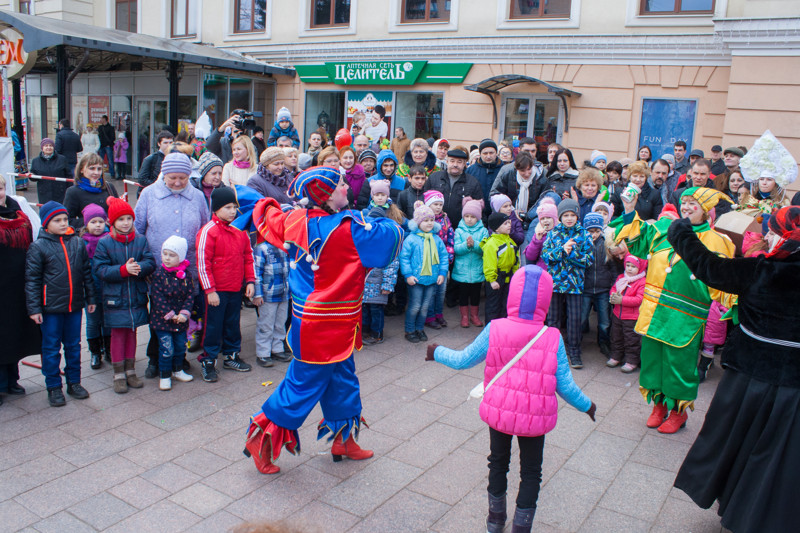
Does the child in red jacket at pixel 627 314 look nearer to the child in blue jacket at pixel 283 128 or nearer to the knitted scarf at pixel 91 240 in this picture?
the knitted scarf at pixel 91 240

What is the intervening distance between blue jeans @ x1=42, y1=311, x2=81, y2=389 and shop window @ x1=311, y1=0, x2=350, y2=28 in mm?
13514

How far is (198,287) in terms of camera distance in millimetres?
5922

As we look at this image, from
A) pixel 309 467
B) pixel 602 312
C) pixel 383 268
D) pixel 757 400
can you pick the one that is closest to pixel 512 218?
pixel 602 312

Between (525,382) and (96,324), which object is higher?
(525,382)

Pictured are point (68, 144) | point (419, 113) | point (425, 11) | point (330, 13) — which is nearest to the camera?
point (68, 144)

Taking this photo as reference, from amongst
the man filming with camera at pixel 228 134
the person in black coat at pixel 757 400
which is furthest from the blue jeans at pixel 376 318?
the person in black coat at pixel 757 400

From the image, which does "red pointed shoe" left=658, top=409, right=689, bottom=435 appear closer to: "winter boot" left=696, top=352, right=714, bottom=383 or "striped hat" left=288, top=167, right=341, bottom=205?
"winter boot" left=696, top=352, right=714, bottom=383

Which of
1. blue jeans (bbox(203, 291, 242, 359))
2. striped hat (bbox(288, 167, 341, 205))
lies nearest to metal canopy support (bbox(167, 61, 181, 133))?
blue jeans (bbox(203, 291, 242, 359))

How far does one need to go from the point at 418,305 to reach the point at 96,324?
315 cm

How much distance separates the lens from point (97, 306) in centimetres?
565

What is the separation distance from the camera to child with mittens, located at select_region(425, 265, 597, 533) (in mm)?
3361

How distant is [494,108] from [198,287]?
992cm

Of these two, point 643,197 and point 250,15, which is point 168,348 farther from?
point 250,15

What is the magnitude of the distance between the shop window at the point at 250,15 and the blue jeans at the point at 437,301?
45.1ft
